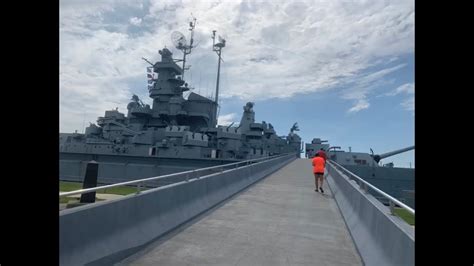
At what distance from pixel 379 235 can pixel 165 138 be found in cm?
4962

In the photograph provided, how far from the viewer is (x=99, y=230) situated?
16.6ft

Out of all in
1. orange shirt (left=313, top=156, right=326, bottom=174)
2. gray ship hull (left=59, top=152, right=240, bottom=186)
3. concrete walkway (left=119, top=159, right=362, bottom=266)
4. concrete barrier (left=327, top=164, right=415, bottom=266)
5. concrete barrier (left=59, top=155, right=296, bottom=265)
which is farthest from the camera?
gray ship hull (left=59, top=152, right=240, bottom=186)

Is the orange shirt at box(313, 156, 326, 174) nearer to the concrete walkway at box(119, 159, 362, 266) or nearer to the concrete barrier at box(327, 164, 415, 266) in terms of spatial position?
the concrete walkway at box(119, 159, 362, 266)

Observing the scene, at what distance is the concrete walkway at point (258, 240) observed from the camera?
5426mm

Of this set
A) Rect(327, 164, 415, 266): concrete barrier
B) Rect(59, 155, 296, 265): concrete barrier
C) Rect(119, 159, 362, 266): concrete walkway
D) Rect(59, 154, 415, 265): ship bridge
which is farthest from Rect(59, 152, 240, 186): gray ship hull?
Rect(327, 164, 415, 266): concrete barrier

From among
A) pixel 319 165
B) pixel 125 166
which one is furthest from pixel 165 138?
pixel 319 165

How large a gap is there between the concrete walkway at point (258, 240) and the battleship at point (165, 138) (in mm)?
35665

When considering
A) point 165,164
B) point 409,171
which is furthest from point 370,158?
point 165,164

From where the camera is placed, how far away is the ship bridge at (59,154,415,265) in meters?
4.65

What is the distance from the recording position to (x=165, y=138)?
174 feet

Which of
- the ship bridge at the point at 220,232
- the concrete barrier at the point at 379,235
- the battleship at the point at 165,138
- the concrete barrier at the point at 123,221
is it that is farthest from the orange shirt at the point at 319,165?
the battleship at the point at 165,138

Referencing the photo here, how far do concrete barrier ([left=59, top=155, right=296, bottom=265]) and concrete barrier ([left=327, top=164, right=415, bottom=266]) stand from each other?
394 cm
